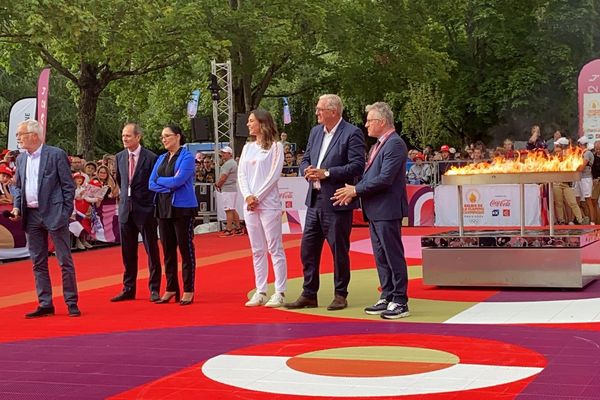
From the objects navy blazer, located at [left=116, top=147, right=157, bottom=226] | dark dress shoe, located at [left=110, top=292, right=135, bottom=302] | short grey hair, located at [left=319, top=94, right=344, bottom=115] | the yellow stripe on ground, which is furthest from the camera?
dark dress shoe, located at [left=110, top=292, right=135, bottom=302]

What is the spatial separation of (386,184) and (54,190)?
3251mm

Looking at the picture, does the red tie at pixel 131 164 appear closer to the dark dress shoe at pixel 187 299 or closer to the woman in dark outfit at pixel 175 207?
the woman in dark outfit at pixel 175 207

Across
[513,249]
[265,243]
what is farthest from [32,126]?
[513,249]

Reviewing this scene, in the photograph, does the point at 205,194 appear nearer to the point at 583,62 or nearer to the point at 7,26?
the point at 7,26

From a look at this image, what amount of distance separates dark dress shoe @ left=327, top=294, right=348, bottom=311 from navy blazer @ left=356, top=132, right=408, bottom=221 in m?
0.93

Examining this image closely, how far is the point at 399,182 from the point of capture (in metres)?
8.85

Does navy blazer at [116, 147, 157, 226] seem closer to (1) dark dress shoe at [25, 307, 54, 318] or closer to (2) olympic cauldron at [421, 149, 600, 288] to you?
(1) dark dress shoe at [25, 307, 54, 318]

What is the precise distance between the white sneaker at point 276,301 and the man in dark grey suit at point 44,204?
73.8 inches

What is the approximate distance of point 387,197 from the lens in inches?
346

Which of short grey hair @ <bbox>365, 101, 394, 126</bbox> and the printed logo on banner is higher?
short grey hair @ <bbox>365, 101, 394, 126</bbox>

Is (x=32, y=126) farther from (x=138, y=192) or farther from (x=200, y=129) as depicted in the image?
(x=200, y=129)

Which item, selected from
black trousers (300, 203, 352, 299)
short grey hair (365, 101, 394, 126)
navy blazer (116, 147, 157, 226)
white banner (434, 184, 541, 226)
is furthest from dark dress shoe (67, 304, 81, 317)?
white banner (434, 184, 541, 226)

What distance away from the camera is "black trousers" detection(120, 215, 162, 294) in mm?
10586

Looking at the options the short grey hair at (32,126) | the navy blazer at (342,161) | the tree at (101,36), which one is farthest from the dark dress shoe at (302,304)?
the tree at (101,36)
